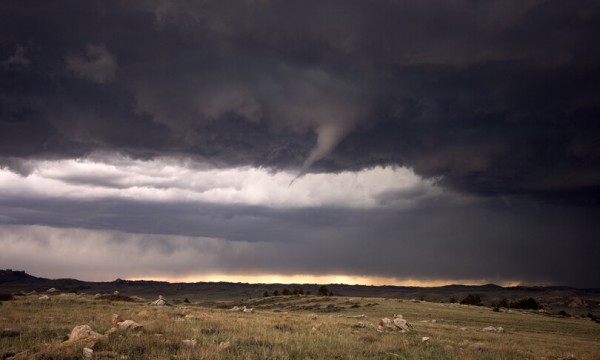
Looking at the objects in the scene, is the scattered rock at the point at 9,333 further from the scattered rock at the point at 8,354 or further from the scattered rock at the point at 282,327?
the scattered rock at the point at 282,327

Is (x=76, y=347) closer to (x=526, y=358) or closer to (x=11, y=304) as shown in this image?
(x=526, y=358)

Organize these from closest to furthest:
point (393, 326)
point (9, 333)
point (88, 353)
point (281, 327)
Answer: point (88, 353)
point (9, 333)
point (281, 327)
point (393, 326)

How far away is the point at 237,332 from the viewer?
20703 millimetres

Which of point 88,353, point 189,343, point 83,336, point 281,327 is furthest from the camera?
point 281,327

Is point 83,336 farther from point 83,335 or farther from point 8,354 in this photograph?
point 8,354

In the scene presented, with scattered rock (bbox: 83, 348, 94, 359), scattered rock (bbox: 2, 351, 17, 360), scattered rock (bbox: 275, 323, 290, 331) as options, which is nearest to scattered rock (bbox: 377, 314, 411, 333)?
scattered rock (bbox: 275, 323, 290, 331)

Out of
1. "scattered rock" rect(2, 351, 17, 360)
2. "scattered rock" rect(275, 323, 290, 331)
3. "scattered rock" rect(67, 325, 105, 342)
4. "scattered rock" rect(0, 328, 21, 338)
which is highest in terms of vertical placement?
"scattered rock" rect(67, 325, 105, 342)

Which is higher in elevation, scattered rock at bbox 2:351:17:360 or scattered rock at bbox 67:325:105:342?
scattered rock at bbox 67:325:105:342

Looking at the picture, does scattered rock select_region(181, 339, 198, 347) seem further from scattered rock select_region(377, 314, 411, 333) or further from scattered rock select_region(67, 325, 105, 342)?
scattered rock select_region(377, 314, 411, 333)

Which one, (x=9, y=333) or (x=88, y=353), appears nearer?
(x=88, y=353)

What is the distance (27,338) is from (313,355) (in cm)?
1152

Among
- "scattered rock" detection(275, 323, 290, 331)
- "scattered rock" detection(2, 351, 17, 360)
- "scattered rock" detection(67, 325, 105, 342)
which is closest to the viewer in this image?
"scattered rock" detection(2, 351, 17, 360)

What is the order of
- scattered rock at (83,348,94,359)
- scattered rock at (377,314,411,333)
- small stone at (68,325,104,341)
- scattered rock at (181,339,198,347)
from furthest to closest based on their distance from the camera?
scattered rock at (377,314,411,333) → scattered rock at (181,339,198,347) → small stone at (68,325,104,341) → scattered rock at (83,348,94,359)

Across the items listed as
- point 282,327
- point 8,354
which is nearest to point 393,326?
point 282,327
